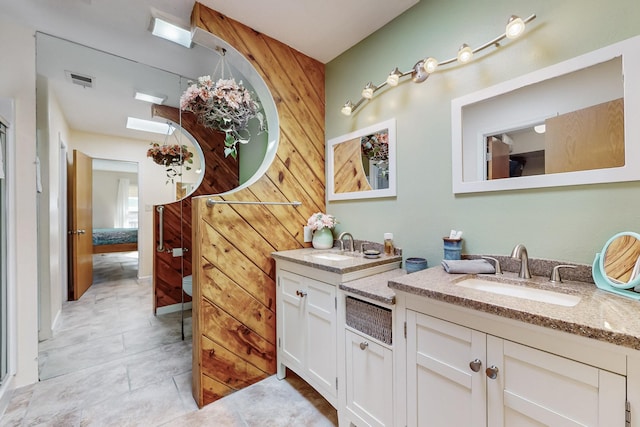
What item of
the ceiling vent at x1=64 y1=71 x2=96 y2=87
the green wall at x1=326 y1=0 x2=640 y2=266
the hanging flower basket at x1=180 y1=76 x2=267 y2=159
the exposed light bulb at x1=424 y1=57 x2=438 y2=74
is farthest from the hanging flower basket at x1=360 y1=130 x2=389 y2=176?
the ceiling vent at x1=64 y1=71 x2=96 y2=87

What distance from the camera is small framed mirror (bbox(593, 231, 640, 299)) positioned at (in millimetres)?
919

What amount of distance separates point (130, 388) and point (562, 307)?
2.54 m

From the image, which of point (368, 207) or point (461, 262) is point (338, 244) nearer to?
point (368, 207)

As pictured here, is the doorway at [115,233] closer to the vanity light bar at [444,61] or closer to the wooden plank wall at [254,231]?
the wooden plank wall at [254,231]

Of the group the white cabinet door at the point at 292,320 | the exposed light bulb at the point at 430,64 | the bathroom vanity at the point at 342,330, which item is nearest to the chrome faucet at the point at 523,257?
the bathroom vanity at the point at 342,330

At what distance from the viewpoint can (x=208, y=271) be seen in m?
1.71

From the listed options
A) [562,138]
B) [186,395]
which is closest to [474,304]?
[562,138]

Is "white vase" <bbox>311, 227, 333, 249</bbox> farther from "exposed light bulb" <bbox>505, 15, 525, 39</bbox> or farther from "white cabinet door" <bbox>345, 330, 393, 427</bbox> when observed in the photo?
"exposed light bulb" <bbox>505, 15, 525, 39</bbox>

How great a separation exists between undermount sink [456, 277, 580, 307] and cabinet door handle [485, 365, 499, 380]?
0.31 meters

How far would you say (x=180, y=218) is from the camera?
2723 mm

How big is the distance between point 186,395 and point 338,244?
5.11ft

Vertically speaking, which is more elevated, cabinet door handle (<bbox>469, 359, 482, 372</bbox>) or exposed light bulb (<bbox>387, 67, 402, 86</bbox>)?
exposed light bulb (<bbox>387, 67, 402, 86</bbox>)

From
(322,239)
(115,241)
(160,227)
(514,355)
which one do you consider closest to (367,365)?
(514,355)

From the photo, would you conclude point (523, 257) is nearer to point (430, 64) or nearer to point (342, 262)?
point (342, 262)
